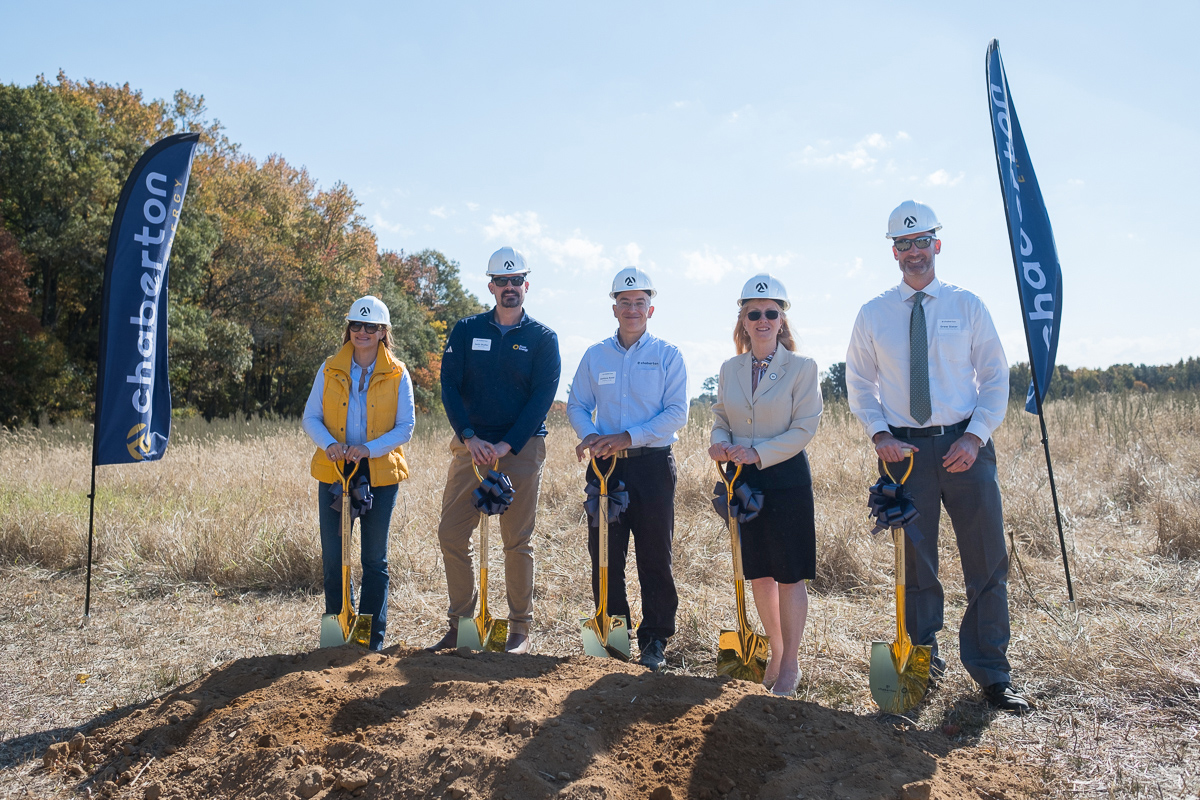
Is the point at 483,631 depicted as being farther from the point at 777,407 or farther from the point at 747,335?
the point at 747,335

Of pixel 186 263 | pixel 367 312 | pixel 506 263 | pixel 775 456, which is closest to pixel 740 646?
pixel 775 456

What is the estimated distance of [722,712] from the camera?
3211mm

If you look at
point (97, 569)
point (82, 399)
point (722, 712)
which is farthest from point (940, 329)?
point (82, 399)

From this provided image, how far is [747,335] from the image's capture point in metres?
4.25

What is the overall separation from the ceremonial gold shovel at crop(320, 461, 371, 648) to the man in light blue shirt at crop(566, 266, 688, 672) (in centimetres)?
132

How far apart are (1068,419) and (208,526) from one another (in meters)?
11.4

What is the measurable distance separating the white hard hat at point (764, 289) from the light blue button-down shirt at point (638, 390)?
0.73m

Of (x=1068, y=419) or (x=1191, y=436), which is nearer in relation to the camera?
(x=1191, y=436)

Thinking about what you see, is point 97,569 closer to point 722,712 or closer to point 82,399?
point 722,712

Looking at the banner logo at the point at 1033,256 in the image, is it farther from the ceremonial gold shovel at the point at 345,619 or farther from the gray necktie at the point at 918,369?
the ceremonial gold shovel at the point at 345,619

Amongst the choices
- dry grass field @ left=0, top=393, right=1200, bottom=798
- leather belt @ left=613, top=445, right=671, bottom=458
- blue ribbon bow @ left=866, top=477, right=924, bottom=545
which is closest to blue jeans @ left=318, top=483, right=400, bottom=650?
dry grass field @ left=0, top=393, right=1200, bottom=798

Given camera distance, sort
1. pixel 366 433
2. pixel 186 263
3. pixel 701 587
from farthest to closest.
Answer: pixel 186 263, pixel 701 587, pixel 366 433

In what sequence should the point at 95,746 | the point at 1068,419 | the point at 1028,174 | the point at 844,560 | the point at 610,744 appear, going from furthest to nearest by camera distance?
the point at 1068,419 < the point at 844,560 < the point at 1028,174 < the point at 95,746 < the point at 610,744

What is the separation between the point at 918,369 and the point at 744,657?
1.71m
